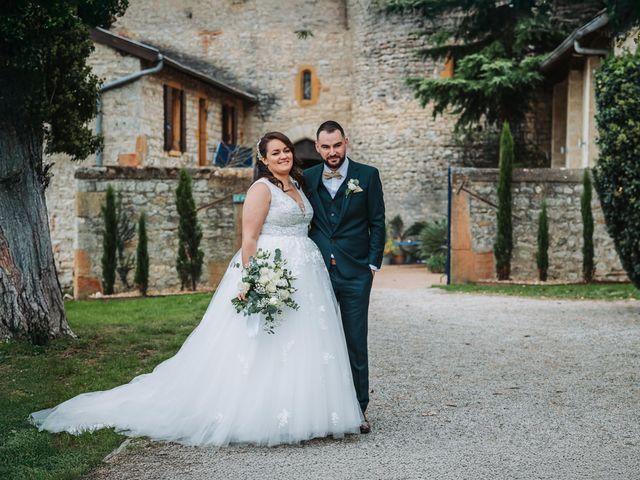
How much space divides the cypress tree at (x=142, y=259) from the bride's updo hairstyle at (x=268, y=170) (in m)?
8.48

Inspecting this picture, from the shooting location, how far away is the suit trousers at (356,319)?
482 cm

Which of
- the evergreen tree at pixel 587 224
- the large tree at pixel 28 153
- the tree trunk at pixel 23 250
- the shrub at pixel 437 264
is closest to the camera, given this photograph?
the large tree at pixel 28 153

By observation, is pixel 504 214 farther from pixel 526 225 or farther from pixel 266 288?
pixel 266 288

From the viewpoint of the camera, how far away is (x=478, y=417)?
501cm

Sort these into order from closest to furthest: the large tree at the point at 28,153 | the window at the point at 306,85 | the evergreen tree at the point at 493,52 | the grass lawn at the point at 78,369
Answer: the grass lawn at the point at 78,369
the large tree at the point at 28,153
the evergreen tree at the point at 493,52
the window at the point at 306,85

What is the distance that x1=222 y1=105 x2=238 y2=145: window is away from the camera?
78.4 feet

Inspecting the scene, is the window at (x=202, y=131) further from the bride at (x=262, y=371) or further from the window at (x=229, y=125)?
the bride at (x=262, y=371)

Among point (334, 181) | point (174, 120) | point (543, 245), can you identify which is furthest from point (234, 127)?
point (334, 181)

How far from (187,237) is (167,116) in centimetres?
729

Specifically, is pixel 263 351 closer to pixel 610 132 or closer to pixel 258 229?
pixel 258 229

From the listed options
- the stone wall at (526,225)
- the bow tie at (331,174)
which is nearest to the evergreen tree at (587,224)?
the stone wall at (526,225)

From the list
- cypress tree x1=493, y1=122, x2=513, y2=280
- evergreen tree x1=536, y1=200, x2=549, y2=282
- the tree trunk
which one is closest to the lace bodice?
the tree trunk

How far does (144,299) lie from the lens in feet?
41.0

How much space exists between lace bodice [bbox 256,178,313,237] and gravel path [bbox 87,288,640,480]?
1.21 metres
